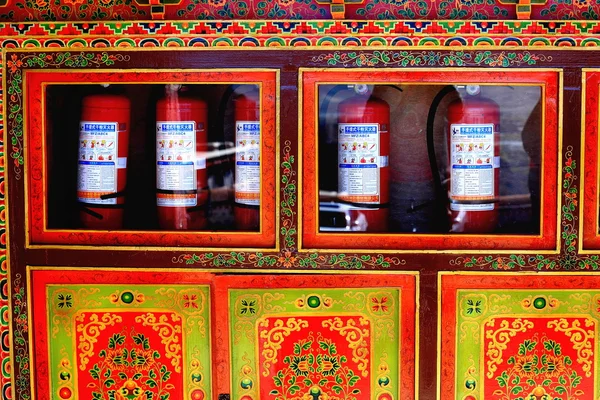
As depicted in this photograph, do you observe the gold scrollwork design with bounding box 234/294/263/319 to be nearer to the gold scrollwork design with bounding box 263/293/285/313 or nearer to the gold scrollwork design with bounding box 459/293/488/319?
the gold scrollwork design with bounding box 263/293/285/313

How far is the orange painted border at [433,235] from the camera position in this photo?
2.02m

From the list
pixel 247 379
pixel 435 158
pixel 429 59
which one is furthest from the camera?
pixel 435 158

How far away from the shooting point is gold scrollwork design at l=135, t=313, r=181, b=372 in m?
2.11

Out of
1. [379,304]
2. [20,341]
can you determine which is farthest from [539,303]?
[20,341]

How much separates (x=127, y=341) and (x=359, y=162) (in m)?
0.92

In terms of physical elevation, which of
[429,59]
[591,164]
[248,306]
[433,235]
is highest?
[429,59]

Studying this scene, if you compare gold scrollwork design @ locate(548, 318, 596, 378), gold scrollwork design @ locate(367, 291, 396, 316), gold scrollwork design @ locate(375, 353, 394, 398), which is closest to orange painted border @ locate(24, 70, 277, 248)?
gold scrollwork design @ locate(367, 291, 396, 316)

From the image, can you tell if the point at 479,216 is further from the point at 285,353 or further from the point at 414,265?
the point at 285,353

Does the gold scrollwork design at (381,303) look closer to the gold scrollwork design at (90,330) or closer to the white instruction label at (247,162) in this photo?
the white instruction label at (247,162)

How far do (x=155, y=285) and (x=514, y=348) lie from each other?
1.12 meters

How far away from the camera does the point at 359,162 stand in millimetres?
2146

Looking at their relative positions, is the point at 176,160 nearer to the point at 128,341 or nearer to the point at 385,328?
the point at 128,341

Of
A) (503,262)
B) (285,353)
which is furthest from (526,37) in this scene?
(285,353)

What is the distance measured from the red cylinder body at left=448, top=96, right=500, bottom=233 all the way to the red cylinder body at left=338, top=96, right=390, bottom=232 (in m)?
0.23
